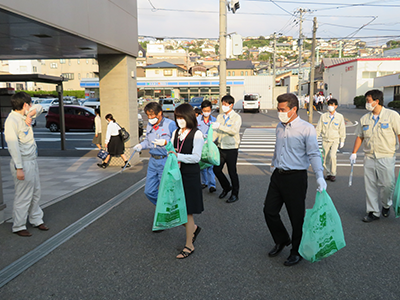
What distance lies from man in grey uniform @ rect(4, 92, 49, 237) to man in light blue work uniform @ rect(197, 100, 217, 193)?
3284 mm

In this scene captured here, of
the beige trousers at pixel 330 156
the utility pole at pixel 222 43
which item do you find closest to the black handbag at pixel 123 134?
the beige trousers at pixel 330 156

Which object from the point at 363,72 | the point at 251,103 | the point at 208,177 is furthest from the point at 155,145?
the point at 363,72

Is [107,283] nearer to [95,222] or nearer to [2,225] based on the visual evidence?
[95,222]

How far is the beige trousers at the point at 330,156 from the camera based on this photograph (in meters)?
8.22

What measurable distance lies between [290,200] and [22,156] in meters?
3.60

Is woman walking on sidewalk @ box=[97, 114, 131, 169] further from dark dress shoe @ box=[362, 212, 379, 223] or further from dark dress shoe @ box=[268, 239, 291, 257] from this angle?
dark dress shoe @ box=[362, 212, 379, 223]

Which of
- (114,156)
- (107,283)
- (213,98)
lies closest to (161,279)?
(107,283)

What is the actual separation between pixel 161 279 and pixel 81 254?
1235 mm

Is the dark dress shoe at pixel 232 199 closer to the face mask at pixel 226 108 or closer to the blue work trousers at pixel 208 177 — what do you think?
the blue work trousers at pixel 208 177

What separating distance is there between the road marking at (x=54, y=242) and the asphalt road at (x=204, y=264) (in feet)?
0.32

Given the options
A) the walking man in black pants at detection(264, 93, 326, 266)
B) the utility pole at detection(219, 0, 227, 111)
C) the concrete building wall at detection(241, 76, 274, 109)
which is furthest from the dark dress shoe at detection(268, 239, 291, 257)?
the concrete building wall at detection(241, 76, 274, 109)

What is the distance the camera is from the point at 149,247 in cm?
443

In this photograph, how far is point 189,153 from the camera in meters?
4.00

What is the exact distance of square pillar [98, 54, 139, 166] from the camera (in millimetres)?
10336
